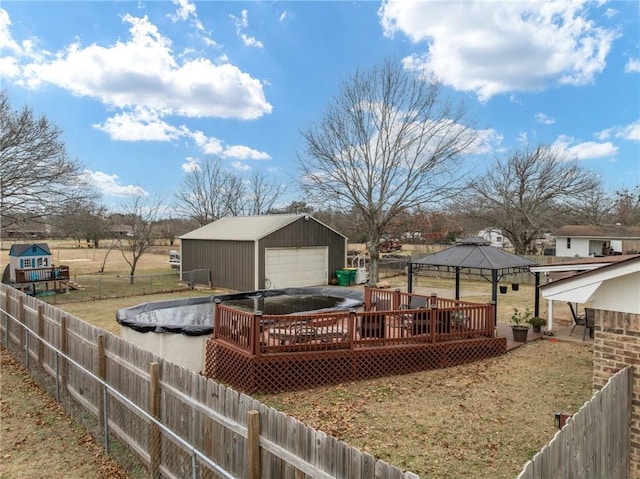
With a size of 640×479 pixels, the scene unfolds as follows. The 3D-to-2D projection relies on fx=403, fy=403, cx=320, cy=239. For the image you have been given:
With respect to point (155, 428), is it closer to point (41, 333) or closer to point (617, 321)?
point (41, 333)

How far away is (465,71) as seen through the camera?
17.5 meters

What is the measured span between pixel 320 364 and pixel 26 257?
16.4 m

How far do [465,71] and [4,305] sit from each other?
18.3 m

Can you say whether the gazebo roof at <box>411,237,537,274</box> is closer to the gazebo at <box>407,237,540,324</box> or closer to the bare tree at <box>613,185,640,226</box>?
the gazebo at <box>407,237,540,324</box>

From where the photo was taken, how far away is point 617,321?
443 centimetres

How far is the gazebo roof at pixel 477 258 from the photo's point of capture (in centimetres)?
1056

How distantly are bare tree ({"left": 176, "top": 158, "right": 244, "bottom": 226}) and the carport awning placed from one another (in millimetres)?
31778

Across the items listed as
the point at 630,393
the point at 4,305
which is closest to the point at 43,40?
the point at 4,305

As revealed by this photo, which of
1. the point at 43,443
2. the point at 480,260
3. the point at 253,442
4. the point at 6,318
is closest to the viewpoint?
the point at 253,442

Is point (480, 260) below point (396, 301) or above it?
above

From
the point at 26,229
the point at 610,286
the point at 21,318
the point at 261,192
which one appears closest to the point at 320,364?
the point at 610,286

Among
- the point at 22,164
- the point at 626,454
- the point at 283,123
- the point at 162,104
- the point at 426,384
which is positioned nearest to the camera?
the point at 626,454

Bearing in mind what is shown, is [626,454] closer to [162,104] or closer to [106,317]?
[106,317]

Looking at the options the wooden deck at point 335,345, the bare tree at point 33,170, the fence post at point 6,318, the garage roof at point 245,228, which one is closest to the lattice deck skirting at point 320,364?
the wooden deck at point 335,345
